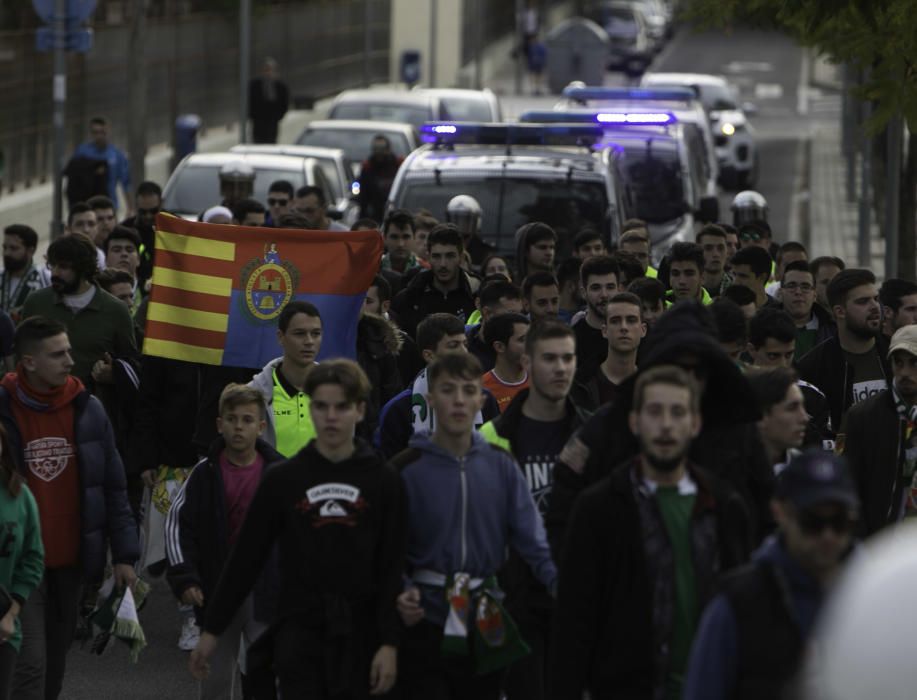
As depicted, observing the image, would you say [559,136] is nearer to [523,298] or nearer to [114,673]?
[523,298]

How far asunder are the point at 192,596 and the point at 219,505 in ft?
1.16

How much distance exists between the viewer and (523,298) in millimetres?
10656

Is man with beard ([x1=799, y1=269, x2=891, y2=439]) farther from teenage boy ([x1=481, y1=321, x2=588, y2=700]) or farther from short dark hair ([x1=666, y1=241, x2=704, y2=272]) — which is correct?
teenage boy ([x1=481, y1=321, x2=588, y2=700])

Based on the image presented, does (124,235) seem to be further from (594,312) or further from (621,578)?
(621,578)

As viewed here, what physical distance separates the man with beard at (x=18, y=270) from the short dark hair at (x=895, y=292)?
4.72m

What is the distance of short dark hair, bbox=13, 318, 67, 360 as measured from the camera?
7.89 metres

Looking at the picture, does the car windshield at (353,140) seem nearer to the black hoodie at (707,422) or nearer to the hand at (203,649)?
the hand at (203,649)

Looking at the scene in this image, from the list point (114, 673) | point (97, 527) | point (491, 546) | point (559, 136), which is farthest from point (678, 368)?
point (559, 136)

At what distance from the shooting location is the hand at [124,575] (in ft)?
26.2

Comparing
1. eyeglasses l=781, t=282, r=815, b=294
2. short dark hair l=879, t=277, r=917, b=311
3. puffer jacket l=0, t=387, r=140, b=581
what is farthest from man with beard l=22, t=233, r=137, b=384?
short dark hair l=879, t=277, r=917, b=311

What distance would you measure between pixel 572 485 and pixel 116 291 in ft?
18.9

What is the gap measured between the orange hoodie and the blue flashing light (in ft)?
59.1

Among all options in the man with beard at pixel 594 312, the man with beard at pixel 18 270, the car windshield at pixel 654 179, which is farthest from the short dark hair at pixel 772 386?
the car windshield at pixel 654 179

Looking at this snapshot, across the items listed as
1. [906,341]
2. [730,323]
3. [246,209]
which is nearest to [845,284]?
[906,341]
